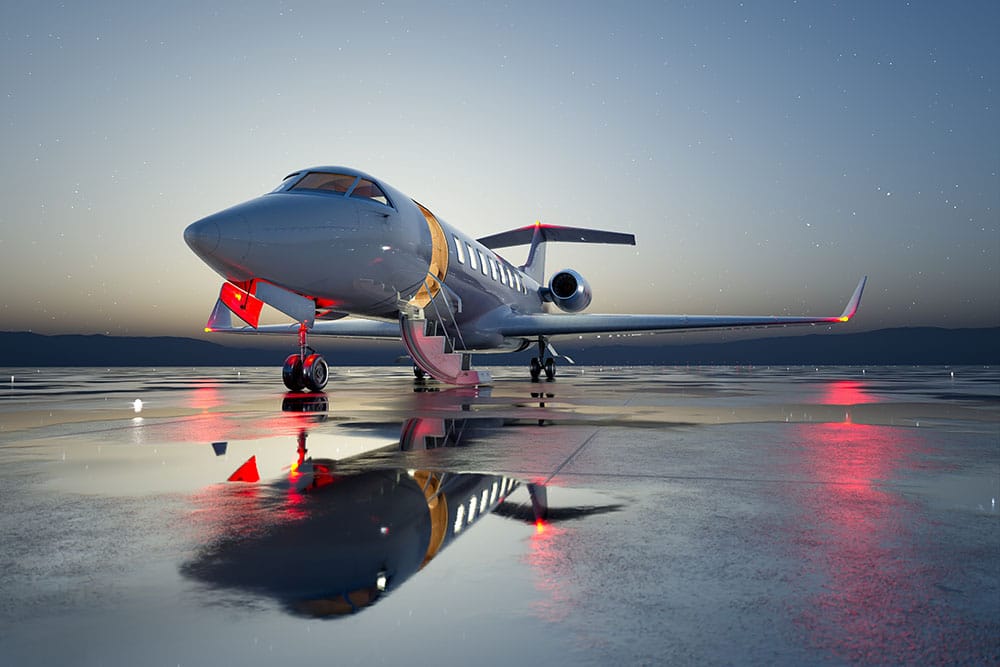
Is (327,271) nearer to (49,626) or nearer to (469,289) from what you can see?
(469,289)

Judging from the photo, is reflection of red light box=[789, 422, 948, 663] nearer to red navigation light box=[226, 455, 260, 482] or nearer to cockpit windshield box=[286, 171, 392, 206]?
red navigation light box=[226, 455, 260, 482]

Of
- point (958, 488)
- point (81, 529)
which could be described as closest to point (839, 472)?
point (958, 488)

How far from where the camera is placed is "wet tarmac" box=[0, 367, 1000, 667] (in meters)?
1.96

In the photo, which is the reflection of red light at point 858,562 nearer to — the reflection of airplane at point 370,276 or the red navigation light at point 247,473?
the red navigation light at point 247,473

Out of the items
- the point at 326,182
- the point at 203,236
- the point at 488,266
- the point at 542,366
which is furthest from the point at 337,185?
the point at 542,366

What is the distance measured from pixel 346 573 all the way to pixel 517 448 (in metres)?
3.53

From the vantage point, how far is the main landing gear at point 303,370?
14.1m

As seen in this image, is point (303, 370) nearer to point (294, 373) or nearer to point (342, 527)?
point (294, 373)

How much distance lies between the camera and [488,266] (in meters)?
18.5

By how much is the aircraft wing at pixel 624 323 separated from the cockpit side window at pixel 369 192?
7.65m

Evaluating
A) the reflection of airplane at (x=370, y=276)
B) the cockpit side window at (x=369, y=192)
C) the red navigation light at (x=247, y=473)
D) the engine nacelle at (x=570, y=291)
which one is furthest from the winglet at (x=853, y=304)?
the red navigation light at (x=247, y=473)

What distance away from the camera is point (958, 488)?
4227mm

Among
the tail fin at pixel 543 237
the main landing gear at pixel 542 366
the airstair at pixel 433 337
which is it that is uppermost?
the tail fin at pixel 543 237

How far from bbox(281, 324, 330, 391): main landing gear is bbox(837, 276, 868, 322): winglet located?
13.5 metres
